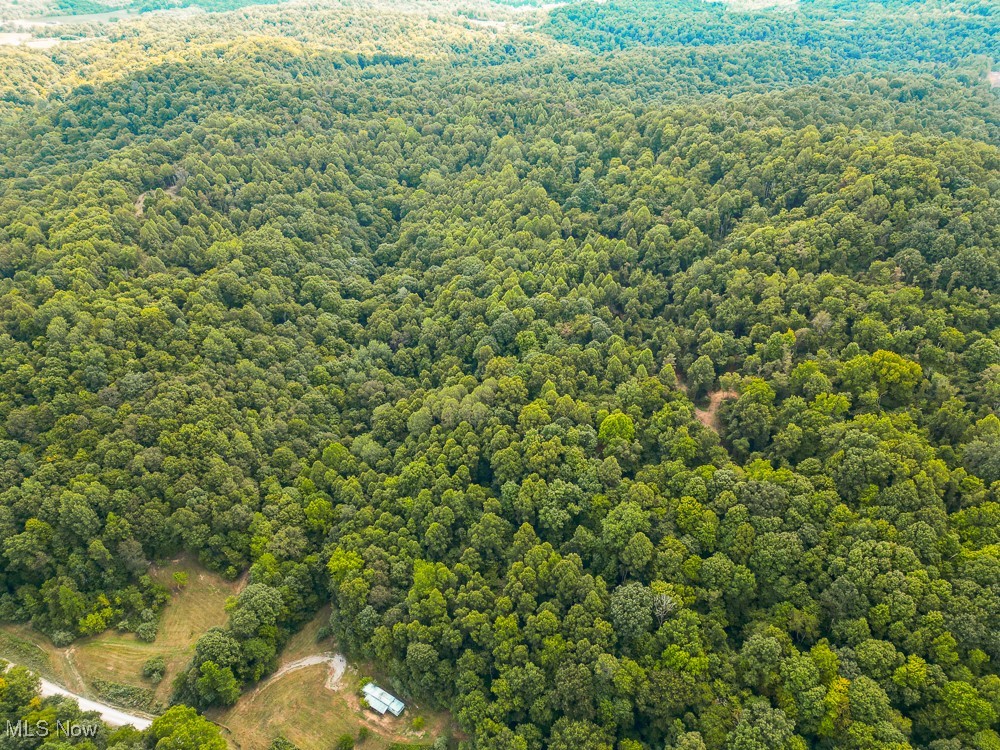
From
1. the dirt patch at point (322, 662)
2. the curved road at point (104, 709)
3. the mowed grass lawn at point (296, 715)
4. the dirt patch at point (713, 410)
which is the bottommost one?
the mowed grass lawn at point (296, 715)

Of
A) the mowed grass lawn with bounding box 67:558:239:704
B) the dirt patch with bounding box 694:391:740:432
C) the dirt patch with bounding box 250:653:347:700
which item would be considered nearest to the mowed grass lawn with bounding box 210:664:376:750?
the dirt patch with bounding box 250:653:347:700

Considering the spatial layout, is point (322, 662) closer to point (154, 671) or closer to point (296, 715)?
point (296, 715)

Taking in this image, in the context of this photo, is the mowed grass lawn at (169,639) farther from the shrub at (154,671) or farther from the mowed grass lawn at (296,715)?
the mowed grass lawn at (296,715)

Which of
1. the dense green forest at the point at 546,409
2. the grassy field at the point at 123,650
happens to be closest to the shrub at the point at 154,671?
the grassy field at the point at 123,650

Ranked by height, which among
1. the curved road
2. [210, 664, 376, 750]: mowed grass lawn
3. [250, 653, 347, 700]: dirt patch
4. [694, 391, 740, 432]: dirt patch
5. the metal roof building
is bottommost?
[210, 664, 376, 750]: mowed grass lawn

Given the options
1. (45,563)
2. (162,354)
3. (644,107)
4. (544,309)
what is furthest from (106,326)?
(644,107)

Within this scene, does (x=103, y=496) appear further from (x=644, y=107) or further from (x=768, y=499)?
(x=644, y=107)

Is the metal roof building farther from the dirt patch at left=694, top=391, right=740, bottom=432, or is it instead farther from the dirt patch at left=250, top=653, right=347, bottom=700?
the dirt patch at left=694, top=391, right=740, bottom=432
